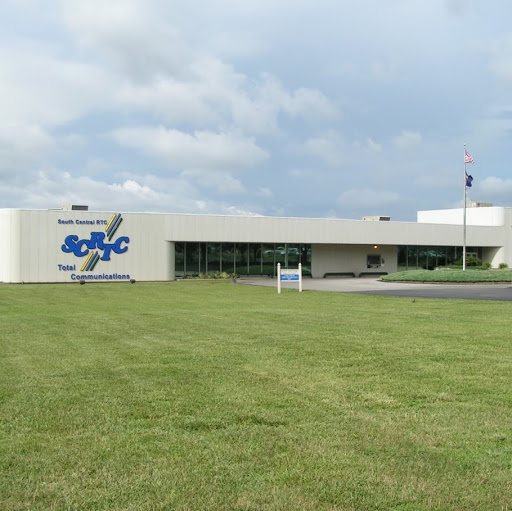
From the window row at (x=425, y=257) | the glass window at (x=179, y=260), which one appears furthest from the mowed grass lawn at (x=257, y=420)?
the window row at (x=425, y=257)

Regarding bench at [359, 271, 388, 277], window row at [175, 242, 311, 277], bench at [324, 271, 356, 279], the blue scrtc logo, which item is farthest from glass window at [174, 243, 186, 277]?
bench at [359, 271, 388, 277]

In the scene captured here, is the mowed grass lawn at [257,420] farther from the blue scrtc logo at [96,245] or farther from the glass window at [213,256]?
the glass window at [213,256]

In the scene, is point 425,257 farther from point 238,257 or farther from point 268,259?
point 238,257

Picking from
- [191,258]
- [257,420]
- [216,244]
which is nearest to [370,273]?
[216,244]

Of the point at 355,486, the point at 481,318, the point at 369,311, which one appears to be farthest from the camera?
the point at 369,311

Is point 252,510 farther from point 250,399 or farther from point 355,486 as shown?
point 250,399

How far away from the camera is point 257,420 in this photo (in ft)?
21.3

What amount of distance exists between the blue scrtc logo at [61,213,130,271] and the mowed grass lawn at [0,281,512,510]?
27.8 metres

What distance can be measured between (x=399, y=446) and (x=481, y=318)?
11.7 metres

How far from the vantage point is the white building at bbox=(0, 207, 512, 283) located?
39.9 metres

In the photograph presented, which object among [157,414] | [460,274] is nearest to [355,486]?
[157,414]

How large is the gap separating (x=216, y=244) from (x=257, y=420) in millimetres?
40252

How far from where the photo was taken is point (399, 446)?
5.68m

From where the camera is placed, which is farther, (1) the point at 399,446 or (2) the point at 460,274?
(2) the point at 460,274
